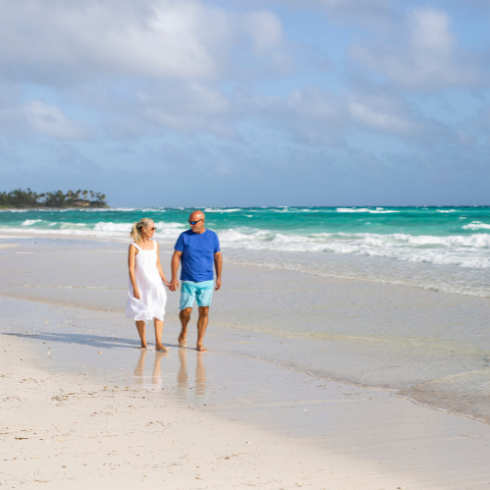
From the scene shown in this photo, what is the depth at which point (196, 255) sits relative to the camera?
682 centimetres

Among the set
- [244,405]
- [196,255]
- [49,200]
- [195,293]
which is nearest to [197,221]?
[196,255]

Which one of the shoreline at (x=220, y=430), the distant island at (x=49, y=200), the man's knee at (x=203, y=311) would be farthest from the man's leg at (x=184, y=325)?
the distant island at (x=49, y=200)

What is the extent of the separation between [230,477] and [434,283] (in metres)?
9.70

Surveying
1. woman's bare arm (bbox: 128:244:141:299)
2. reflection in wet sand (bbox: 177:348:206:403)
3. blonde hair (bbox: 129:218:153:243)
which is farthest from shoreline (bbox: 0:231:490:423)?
blonde hair (bbox: 129:218:153:243)

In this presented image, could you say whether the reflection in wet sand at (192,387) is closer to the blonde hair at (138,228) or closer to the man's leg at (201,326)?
the man's leg at (201,326)

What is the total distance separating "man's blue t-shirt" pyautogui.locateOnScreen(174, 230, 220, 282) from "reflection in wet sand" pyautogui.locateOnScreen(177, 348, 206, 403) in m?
1.02

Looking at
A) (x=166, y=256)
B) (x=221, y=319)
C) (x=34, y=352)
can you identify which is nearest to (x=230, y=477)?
(x=34, y=352)

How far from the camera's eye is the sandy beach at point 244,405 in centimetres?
324

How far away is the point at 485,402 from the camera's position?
15.3ft

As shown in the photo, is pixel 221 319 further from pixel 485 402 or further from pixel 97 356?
pixel 485 402

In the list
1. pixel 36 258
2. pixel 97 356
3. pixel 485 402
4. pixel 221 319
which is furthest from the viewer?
pixel 36 258

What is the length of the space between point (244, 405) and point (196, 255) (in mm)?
2644

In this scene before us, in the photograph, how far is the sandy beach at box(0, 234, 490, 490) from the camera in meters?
3.24

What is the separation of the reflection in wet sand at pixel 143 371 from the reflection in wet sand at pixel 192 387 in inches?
7.8
